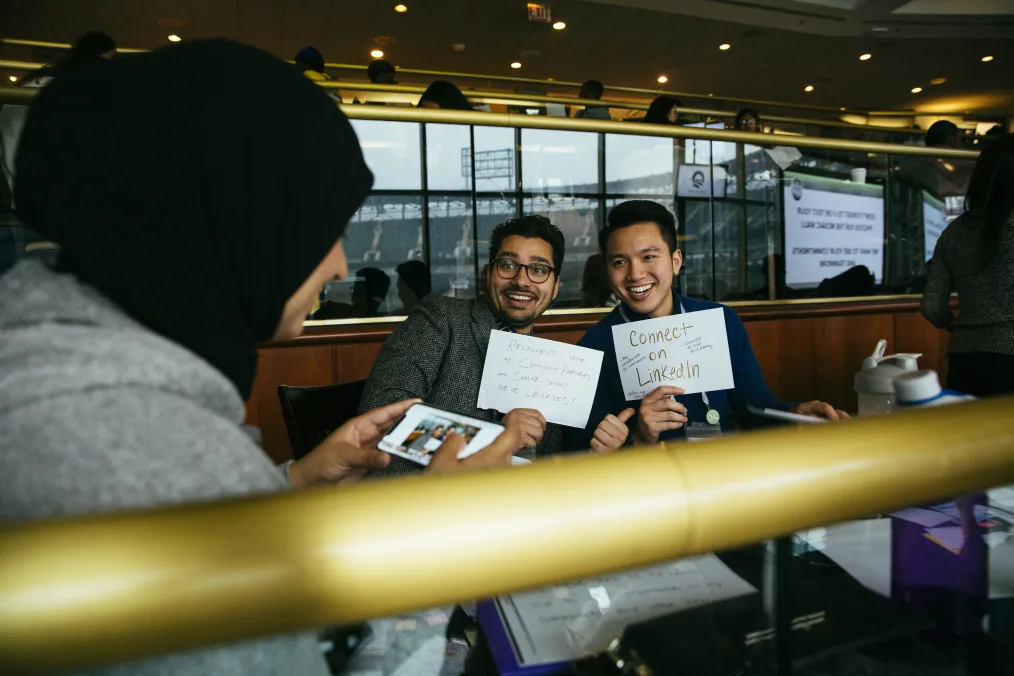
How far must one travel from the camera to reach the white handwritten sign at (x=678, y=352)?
5.85 feet

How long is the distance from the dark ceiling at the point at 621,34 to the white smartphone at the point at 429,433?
818 cm

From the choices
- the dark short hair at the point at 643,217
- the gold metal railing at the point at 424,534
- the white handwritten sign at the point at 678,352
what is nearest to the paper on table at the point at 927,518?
the gold metal railing at the point at 424,534

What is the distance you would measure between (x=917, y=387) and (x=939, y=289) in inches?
111

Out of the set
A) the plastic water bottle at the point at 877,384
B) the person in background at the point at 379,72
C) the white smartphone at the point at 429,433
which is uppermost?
the person in background at the point at 379,72

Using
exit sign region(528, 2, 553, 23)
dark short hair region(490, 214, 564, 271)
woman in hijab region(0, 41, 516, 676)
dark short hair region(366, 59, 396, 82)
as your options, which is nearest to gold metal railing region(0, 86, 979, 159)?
dark short hair region(490, 214, 564, 271)

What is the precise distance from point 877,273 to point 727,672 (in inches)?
178

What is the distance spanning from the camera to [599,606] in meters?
0.64

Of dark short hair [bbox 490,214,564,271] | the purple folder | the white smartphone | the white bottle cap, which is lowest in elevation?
the purple folder

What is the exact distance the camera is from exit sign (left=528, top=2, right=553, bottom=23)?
29.6 feet

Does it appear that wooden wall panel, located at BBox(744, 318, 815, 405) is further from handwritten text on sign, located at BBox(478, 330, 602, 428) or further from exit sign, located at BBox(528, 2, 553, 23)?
exit sign, located at BBox(528, 2, 553, 23)

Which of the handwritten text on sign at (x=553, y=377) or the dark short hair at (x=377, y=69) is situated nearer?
the handwritten text on sign at (x=553, y=377)

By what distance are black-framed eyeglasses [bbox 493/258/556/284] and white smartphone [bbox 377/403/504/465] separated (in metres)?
1.11

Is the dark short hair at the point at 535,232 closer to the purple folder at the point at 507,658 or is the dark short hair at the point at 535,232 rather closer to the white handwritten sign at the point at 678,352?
the white handwritten sign at the point at 678,352

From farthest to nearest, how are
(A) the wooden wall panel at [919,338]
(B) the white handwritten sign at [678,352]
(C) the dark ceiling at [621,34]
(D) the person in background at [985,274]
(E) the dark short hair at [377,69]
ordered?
(C) the dark ceiling at [621,34]
(E) the dark short hair at [377,69]
(A) the wooden wall panel at [919,338]
(D) the person in background at [985,274]
(B) the white handwritten sign at [678,352]
